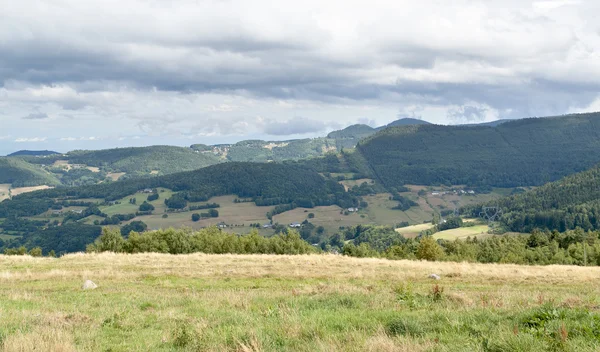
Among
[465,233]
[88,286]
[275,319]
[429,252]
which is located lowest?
[465,233]

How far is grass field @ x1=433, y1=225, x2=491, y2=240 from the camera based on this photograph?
165913mm

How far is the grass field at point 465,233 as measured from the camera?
166 meters

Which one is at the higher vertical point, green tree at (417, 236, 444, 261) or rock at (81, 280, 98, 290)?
rock at (81, 280, 98, 290)

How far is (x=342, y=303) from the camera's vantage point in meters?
15.2

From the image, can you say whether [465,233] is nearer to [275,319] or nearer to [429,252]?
[429,252]

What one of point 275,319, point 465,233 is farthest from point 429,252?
point 465,233

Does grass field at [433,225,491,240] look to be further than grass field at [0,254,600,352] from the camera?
Yes

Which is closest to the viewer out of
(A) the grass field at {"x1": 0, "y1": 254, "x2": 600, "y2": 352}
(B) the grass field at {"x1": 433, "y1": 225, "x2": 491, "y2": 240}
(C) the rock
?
(A) the grass field at {"x1": 0, "y1": 254, "x2": 600, "y2": 352}

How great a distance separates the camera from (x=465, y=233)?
17462 centimetres

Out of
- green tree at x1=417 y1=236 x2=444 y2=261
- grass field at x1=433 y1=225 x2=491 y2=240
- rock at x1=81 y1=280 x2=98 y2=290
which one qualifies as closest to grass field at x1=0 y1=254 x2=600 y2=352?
rock at x1=81 y1=280 x2=98 y2=290

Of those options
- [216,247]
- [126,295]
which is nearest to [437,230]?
[216,247]

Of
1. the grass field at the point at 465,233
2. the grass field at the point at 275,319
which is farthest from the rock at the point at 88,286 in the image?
the grass field at the point at 465,233

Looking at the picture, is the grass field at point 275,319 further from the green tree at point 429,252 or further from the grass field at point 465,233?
the grass field at point 465,233

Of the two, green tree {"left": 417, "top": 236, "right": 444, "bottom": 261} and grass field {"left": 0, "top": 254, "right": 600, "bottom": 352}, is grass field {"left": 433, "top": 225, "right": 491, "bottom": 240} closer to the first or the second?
green tree {"left": 417, "top": 236, "right": 444, "bottom": 261}
